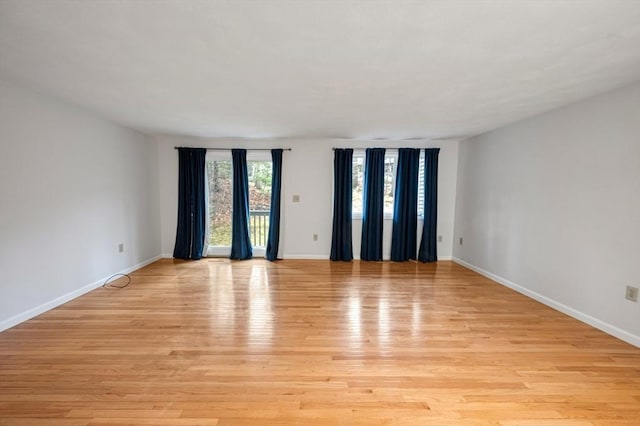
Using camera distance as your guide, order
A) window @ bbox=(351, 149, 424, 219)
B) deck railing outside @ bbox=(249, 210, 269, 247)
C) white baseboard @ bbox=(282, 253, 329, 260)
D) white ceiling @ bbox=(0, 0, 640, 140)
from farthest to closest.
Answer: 1. deck railing outside @ bbox=(249, 210, 269, 247)
2. white baseboard @ bbox=(282, 253, 329, 260)
3. window @ bbox=(351, 149, 424, 219)
4. white ceiling @ bbox=(0, 0, 640, 140)

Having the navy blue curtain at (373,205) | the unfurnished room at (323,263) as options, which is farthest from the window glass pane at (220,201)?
the navy blue curtain at (373,205)

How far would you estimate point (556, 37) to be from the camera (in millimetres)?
1534

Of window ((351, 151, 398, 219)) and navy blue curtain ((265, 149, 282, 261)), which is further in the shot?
window ((351, 151, 398, 219))

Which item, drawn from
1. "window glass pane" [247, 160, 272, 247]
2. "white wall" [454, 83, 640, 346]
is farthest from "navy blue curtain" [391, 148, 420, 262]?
"window glass pane" [247, 160, 272, 247]

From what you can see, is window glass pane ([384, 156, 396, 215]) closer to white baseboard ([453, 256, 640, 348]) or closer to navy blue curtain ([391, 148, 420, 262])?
navy blue curtain ([391, 148, 420, 262])

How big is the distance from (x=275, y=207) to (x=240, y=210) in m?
0.63

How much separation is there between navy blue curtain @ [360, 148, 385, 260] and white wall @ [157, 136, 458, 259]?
0.18m

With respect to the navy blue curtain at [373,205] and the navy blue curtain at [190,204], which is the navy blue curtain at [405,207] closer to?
the navy blue curtain at [373,205]

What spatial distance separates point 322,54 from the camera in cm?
174

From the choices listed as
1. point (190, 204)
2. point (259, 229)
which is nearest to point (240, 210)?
point (259, 229)

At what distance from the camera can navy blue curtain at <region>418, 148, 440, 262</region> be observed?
14.8 ft

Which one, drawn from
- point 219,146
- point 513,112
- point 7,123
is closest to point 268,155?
point 219,146

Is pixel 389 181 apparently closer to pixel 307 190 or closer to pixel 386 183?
pixel 386 183

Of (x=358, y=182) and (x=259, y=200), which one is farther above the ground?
(x=358, y=182)
